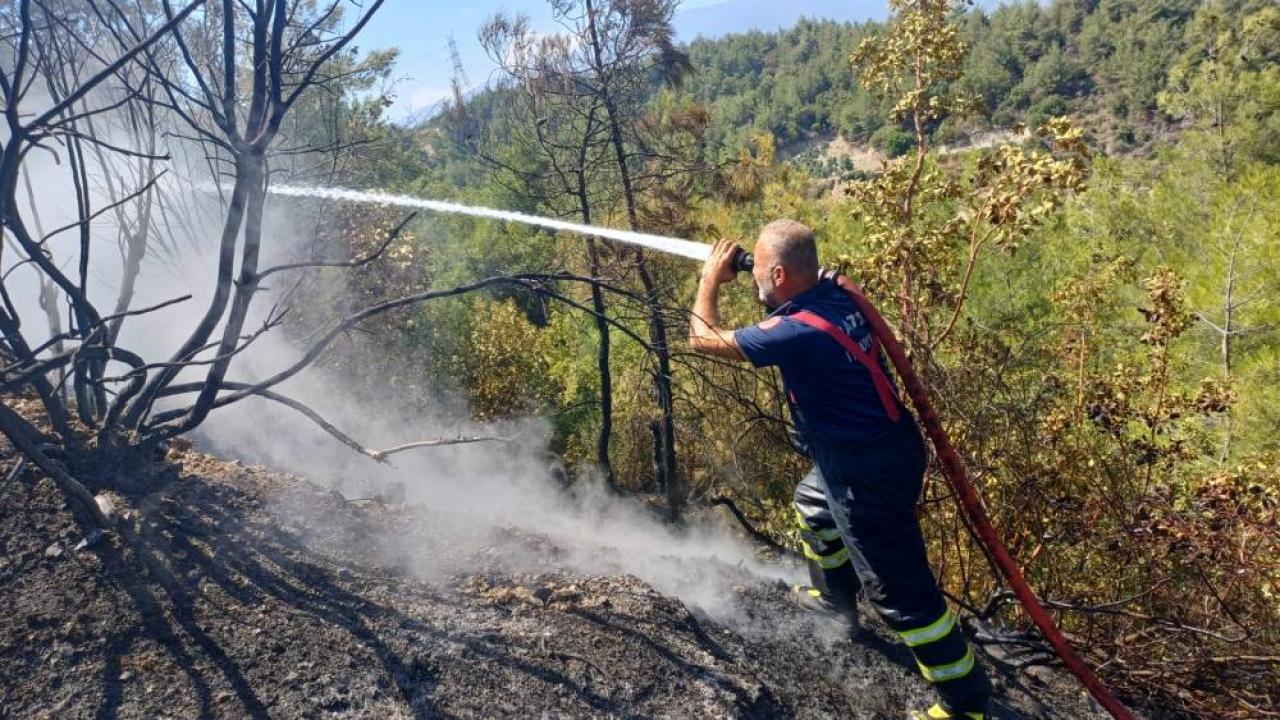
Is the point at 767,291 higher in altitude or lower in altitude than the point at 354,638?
higher

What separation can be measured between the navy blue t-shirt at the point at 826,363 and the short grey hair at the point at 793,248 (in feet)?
0.37

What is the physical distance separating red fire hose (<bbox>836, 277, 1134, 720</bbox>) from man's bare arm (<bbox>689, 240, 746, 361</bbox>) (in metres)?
0.46

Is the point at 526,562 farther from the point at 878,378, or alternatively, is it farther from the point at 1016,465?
the point at 1016,465

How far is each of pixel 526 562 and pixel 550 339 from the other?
46.2 ft

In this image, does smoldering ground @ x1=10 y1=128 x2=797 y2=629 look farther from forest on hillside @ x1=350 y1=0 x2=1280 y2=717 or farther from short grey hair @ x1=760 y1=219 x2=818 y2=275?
short grey hair @ x1=760 y1=219 x2=818 y2=275

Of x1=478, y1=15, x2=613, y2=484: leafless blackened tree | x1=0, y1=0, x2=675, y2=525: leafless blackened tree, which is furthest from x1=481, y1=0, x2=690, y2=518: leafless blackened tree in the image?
x1=0, y1=0, x2=675, y2=525: leafless blackened tree

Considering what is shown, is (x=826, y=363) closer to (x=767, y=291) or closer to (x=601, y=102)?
(x=767, y=291)

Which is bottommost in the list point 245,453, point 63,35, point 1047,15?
point 245,453

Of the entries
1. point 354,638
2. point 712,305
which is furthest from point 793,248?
point 354,638

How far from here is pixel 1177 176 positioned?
57.6ft

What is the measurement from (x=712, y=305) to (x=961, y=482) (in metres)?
1.19

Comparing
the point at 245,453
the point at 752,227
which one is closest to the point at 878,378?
the point at 245,453

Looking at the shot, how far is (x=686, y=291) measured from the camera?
1165 centimetres

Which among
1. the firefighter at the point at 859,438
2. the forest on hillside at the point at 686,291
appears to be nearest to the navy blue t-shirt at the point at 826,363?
the firefighter at the point at 859,438
